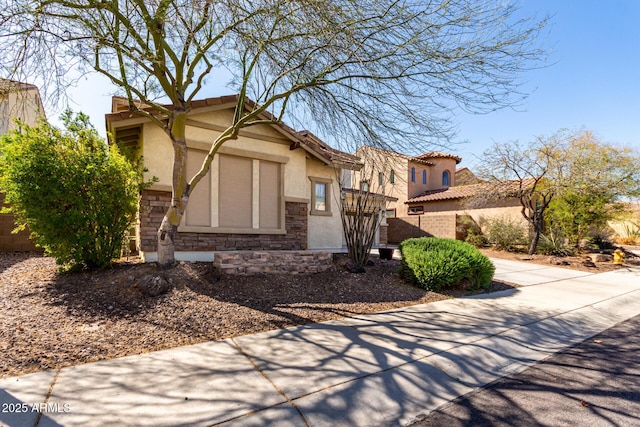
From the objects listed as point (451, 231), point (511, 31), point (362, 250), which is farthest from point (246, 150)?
point (451, 231)

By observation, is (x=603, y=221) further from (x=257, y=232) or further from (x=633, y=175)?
(x=257, y=232)

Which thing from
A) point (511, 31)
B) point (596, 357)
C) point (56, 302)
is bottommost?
point (596, 357)

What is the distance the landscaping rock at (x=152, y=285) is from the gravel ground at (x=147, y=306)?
45 millimetres

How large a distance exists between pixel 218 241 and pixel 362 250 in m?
4.12

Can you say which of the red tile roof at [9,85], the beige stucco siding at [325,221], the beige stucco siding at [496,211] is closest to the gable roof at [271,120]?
the beige stucco siding at [325,221]

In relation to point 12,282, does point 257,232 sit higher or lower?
higher

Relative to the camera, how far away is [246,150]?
32.1ft

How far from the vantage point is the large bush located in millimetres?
5859

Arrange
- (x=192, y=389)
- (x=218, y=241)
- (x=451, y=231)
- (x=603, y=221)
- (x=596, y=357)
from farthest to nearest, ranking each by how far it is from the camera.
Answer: (x=451, y=231) < (x=603, y=221) < (x=218, y=241) < (x=596, y=357) < (x=192, y=389)

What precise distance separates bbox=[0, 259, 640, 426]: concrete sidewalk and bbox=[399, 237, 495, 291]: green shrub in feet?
5.37

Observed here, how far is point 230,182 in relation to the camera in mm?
9570

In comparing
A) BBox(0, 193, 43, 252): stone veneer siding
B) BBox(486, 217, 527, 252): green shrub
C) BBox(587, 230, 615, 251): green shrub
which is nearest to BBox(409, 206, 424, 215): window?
BBox(486, 217, 527, 252): green shrub

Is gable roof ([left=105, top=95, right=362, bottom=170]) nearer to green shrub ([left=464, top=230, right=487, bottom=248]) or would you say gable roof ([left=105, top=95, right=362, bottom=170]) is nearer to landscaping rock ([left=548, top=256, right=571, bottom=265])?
landscaping rock ([left=548, top=256, right=571, bottom=265])

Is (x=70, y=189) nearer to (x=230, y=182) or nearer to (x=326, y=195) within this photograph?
(x=230, y=182)
